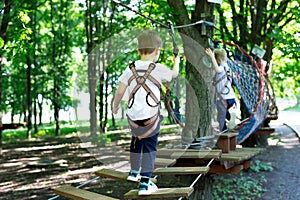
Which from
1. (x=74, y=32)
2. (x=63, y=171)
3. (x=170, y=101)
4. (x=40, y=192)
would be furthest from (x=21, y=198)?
(x=74, y=32)

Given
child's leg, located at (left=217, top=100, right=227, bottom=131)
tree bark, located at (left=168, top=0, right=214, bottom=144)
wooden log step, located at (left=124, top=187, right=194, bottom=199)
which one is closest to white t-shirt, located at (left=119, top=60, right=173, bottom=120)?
wooden log step, located at (left=124, top=187, right=194, bottom=199)

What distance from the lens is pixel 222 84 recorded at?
194 inches

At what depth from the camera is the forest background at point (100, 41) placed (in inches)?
175

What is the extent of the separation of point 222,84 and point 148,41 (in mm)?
2582

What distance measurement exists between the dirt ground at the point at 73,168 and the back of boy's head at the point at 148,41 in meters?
2.37

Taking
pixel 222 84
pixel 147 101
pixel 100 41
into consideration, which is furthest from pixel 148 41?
pixel 100 41

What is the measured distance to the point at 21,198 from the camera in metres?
6.22

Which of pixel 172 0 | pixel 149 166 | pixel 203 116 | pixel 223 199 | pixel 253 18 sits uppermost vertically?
pixel 253 18

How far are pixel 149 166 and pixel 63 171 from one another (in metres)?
6.03

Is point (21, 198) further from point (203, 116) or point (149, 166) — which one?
point (149, 166)

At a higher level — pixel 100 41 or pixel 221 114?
pixel 100 41

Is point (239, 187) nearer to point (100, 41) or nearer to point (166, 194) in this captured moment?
point (166, 194)

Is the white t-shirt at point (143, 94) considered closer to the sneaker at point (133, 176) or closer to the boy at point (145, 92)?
the boy at point (145, 92)

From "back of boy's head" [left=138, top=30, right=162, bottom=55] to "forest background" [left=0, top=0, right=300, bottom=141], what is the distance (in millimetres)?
612
